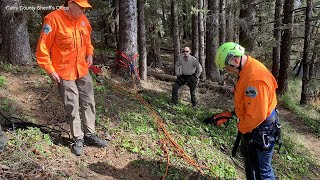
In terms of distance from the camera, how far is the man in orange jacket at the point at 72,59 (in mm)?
4688

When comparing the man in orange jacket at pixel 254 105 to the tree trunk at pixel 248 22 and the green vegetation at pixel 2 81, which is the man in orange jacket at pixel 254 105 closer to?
the green vegetation at pixel 2 81

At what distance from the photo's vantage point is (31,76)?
8203mm

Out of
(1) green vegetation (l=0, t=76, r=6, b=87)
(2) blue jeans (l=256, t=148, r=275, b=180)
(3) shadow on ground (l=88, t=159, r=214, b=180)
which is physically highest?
(1) green vegetation (l=0, t=76, r=6, b=87)

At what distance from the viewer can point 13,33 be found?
838cm

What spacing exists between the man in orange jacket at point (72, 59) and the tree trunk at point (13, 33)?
401 cm

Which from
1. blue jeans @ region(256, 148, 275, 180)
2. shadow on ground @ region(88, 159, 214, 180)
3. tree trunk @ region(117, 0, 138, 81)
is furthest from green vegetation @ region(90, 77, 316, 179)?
tree trunk @ region(117, 0, 138, 81)

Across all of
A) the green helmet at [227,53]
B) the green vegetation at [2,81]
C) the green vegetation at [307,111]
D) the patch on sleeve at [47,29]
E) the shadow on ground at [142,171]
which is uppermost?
the patch on sleeve at [47,29]

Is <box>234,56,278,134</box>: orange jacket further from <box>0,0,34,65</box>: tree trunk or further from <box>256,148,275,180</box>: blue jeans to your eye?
<box>0,0,34,65</box>: tree trunk

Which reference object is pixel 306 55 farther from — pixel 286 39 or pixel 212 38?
pixel 212 38

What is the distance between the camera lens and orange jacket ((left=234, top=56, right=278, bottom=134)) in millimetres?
4043

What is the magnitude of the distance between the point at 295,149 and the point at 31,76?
24.4ft

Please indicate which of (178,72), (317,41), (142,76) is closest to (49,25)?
(178,72)

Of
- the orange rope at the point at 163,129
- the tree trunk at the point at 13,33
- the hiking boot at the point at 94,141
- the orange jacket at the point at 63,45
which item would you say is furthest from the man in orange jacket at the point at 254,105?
the tree trunk at the point at 13,33

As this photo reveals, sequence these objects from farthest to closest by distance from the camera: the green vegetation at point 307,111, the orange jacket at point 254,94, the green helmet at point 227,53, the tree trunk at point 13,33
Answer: the green vegetation at point 307,111 < the tree trunk at point 13,33 < the green helmet at point 227,53 < the orange jacket at point 254,94
